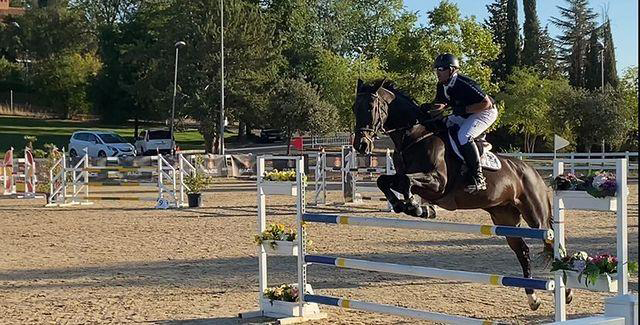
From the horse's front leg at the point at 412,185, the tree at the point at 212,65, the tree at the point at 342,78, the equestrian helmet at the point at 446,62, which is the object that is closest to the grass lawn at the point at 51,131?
the tree at the point at 212,65

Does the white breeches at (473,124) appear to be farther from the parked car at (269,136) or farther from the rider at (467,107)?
the parked car at (269,136)

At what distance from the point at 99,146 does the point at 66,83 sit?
2865cm

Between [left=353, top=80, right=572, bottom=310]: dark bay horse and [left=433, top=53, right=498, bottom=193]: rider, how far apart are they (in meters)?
0.14

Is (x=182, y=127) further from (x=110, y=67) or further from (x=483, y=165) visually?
(x=483, y=165)

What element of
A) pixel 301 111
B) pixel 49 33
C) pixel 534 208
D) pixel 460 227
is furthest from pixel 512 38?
pixel 460 227

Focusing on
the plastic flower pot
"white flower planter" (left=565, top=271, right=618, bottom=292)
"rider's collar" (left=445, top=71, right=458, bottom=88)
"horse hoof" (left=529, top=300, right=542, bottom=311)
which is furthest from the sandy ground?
"rider's collar" (left=445, top=71, right=458, bottom=88)

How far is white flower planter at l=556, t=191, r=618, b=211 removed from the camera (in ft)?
20.4

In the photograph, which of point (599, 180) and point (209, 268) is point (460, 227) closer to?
point (599, 180)

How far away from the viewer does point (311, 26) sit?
69.8 meters

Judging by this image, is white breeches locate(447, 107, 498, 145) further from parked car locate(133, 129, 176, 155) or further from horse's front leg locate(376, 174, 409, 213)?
parked car locate(133, 129, 176, 155)

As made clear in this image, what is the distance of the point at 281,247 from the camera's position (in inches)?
331

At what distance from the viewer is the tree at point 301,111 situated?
4953 centimetres

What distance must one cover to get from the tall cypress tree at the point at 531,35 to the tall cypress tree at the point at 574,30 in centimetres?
703

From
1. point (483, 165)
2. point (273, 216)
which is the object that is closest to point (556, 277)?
point (483, 165)
